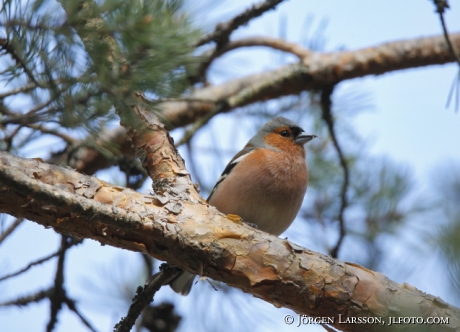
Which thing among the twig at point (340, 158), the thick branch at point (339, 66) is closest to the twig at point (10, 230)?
the thick branch at point (339, 66)

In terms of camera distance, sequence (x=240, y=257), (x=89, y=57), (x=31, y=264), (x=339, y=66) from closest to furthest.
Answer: (x=89, y=57), (x=240, y=257), (x=31, y=264), (x=339, y=66)

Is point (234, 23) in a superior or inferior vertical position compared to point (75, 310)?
superior

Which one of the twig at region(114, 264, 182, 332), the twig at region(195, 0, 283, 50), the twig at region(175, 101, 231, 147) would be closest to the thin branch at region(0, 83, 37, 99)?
the twig at region(114, 264, 182, 332)

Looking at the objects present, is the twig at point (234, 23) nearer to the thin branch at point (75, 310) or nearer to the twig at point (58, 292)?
the twig at point (58, 292)

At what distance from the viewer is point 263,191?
4879 mm

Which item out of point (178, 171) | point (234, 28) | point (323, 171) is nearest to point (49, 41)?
point (178, 171)

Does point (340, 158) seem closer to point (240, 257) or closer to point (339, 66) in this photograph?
point (339, 66)

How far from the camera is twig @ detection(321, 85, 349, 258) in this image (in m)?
4.93

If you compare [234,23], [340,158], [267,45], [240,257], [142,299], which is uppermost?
[267,45]

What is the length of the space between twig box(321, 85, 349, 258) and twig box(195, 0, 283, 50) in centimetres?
126

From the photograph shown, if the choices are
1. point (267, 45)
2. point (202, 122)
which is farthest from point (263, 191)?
point (267, 45)

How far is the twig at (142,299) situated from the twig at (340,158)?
6.04 feet

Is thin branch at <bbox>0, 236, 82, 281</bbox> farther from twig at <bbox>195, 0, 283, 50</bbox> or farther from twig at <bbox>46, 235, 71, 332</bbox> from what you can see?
twig at <bbox>195, 0, 283, 50</bbox>

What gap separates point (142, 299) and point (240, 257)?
0.73 m
